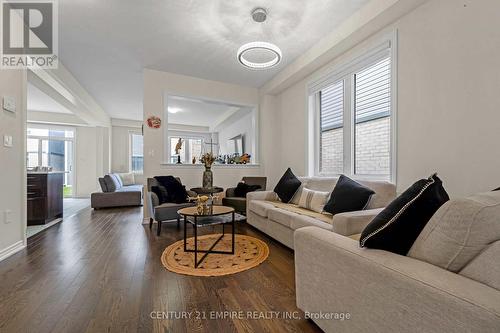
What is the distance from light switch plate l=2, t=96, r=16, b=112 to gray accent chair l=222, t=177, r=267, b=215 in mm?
3106

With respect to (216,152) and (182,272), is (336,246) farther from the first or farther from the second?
(216,152)

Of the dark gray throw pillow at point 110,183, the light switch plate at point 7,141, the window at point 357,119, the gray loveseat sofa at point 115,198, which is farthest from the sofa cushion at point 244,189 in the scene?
the dark gray throw pillow at point 110,183

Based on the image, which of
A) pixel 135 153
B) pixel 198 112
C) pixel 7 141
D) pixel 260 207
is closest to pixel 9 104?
pixel 7 141

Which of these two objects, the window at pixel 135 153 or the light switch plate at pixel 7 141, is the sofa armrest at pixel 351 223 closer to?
the light switch plate at pixel 7 141

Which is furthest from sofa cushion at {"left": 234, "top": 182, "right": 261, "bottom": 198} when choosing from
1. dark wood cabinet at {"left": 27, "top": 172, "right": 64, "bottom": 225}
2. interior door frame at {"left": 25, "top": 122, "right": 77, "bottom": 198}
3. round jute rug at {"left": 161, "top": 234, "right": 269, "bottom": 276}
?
interior door frame at {"left": 25, "top": 122, "right": 77, "bottom": 198}

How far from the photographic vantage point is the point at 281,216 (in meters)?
2.71

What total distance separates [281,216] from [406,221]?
1.79 metres

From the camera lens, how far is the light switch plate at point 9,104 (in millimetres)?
2389

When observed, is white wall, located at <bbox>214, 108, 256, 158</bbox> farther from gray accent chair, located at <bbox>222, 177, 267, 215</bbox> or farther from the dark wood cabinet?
the dark wood cabinet

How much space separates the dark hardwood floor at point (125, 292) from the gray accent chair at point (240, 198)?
142 cm

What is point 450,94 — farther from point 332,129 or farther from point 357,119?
point 332,129

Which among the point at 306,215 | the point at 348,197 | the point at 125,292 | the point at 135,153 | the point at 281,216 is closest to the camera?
the point at 125,292

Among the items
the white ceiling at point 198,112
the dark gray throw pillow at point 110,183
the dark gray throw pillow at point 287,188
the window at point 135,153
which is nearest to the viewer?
the dark gray throw pillow at point 287,188

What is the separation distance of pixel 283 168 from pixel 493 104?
3.30m
